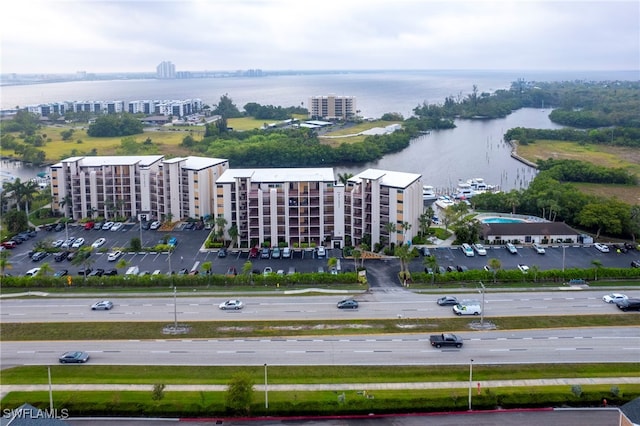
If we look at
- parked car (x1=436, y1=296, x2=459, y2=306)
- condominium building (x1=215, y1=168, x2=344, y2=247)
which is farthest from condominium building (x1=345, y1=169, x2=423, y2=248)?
parked car (x1=436, y1=296, x2=459, y2=306)

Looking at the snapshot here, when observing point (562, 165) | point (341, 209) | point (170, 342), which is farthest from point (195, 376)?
point (562, 165)

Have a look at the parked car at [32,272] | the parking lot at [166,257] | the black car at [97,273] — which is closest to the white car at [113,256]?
the parking lot at [166,257]

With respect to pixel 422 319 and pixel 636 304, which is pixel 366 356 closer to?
pixel 422 319

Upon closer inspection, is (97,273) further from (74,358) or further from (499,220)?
(499,220)

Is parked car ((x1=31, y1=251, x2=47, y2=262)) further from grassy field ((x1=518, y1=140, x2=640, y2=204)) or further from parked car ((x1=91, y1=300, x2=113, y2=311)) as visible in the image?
grassy field ((x1=518, y1=140, x2=640, y2=204))

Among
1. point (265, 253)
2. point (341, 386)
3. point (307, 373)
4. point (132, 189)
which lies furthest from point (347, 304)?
point (132, 189)
